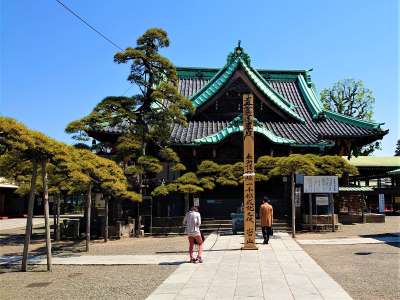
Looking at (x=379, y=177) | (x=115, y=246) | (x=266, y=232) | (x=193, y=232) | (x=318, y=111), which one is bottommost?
(x=115, y=246)

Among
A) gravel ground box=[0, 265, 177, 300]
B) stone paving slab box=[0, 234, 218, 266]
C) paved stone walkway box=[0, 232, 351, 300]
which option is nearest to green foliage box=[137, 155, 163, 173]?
paved stone walkway box=[0, 232, 351, 300]

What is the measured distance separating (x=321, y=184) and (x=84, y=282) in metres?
14.6

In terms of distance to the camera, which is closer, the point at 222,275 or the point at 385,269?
the point at 222,275

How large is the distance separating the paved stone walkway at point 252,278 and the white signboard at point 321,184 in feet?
24.7

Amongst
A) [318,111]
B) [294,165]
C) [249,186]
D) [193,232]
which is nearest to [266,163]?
[294,165]

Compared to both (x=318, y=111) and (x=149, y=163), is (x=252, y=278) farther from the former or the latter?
(x=318, y=111)

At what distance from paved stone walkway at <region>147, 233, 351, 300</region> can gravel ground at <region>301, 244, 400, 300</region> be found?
0.36 metres

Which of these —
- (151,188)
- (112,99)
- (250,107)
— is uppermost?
(112,99)

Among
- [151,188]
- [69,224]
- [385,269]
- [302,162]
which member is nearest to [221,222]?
[151,188]

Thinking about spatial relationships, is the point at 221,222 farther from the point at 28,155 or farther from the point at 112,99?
the point at 28,155

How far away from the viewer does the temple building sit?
24000 mm

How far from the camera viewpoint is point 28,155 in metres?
11.7

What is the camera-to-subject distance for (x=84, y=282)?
9.99m

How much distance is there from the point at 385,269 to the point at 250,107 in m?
7.37
